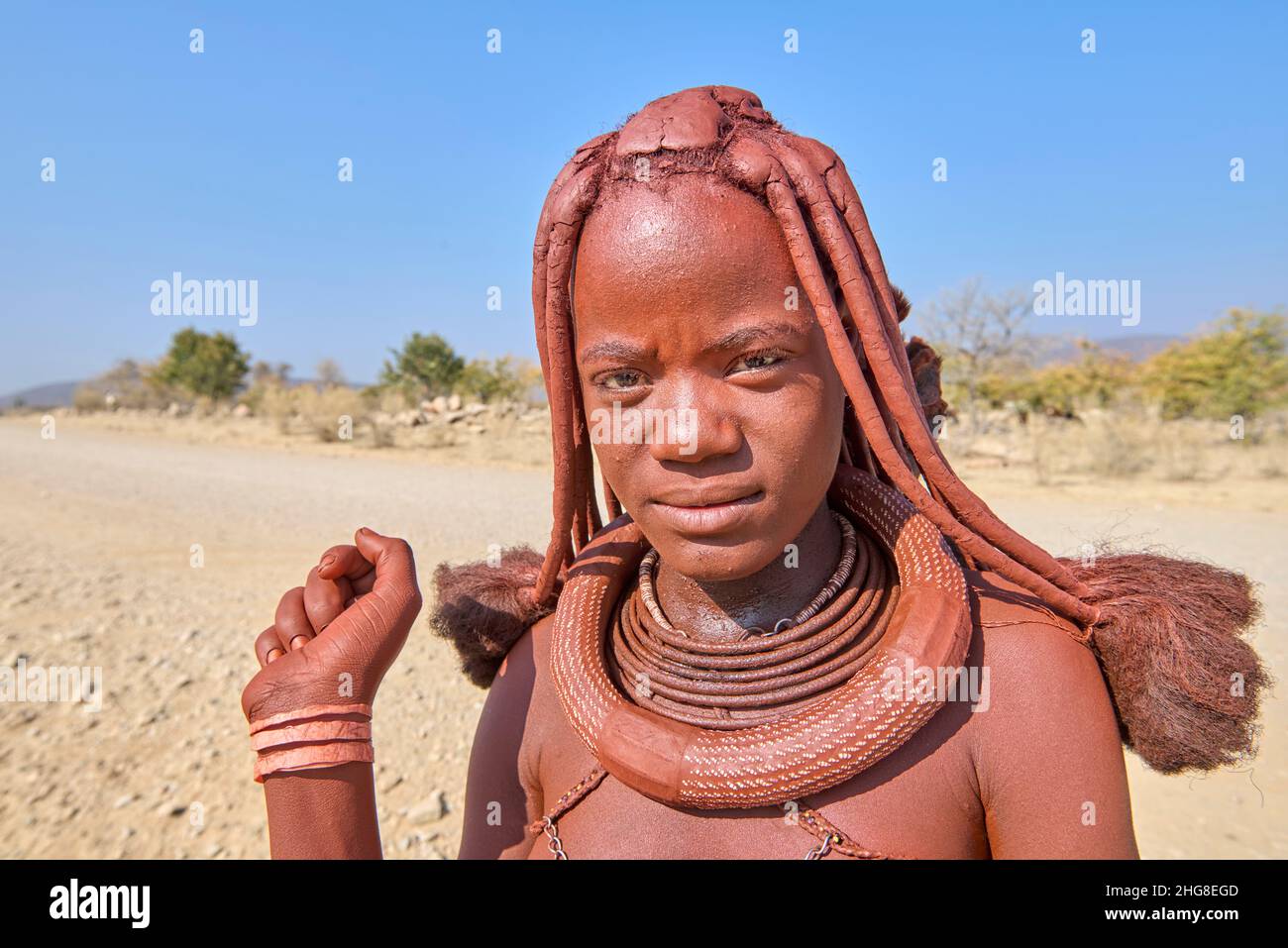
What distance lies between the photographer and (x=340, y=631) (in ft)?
5.54

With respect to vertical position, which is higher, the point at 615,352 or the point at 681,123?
the point at 681,123

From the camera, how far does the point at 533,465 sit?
17547 millimetres

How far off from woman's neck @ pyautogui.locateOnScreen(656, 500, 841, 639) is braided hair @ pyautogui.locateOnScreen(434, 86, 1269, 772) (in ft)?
0.73

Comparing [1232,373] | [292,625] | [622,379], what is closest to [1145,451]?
[1232,373]

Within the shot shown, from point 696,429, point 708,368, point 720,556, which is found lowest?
point 720,556

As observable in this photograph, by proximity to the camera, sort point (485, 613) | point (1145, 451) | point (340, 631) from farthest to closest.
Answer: point (1145, 451), point (485, 613), point (340, 631)

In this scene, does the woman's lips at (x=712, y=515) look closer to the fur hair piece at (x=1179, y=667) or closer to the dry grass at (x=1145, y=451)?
the fur hair piece at (x=1179, y=667)

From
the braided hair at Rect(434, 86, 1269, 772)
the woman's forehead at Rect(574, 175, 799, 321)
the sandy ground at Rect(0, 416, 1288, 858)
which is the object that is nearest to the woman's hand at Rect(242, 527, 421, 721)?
the braided hair at Rect(434, 86, 1269, 772)

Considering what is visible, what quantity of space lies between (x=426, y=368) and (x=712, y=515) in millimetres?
31137

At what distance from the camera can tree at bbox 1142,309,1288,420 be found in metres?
18.2

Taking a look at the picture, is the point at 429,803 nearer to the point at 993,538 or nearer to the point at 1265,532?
the point at 993,538

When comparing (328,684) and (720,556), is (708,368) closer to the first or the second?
(720,556)

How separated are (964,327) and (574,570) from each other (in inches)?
803

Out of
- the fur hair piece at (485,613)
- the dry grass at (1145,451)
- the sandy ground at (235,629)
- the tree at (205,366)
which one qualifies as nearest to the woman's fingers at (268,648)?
the fur hair piece at (485,613)
